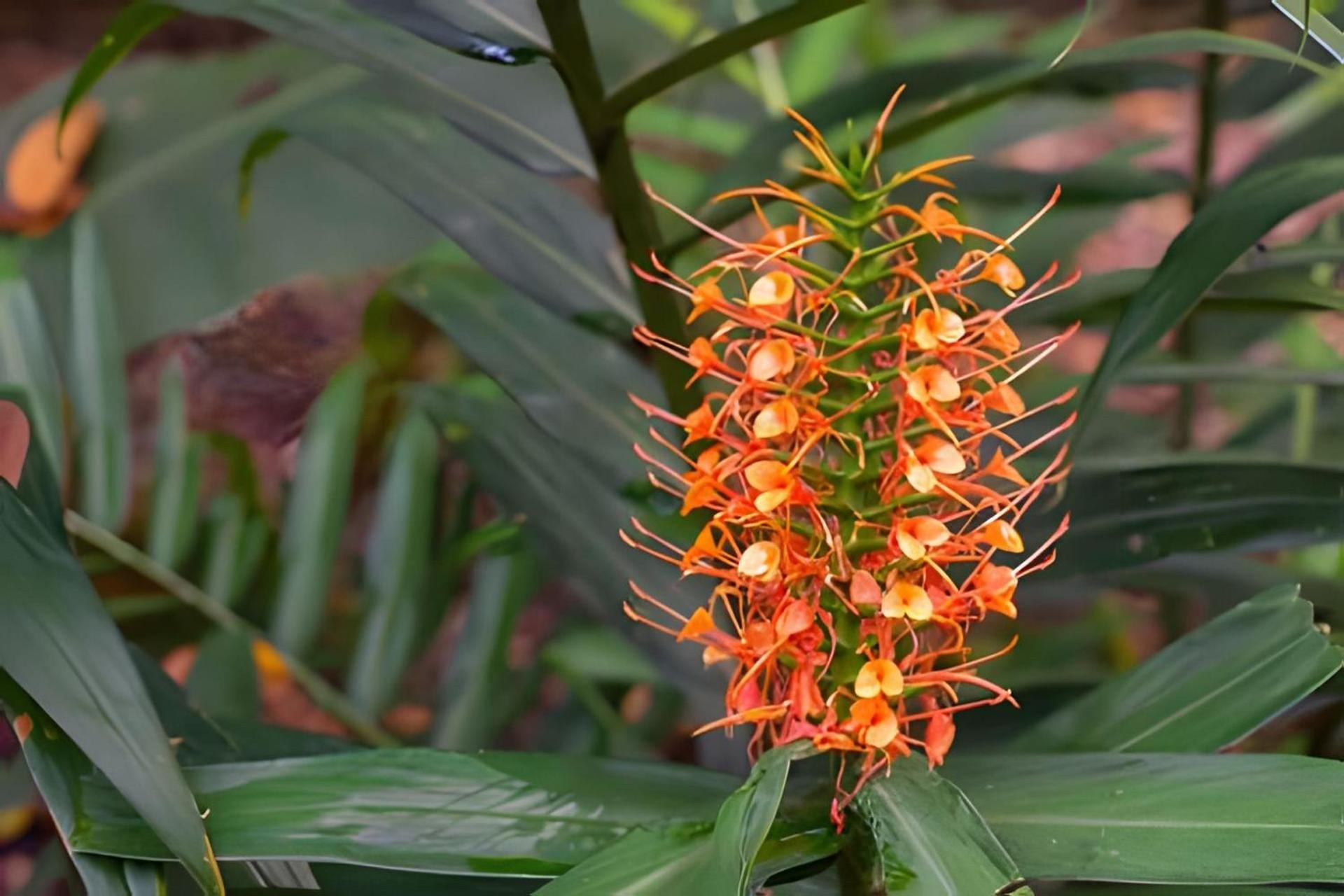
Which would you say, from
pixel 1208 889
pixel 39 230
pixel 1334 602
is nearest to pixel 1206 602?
pixel 1334 602

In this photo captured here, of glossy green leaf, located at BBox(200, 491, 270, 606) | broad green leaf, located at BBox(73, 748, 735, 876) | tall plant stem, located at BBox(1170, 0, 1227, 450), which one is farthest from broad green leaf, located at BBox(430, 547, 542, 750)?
tall plant stem, located at BBox(1170, 0, 1227, 450)

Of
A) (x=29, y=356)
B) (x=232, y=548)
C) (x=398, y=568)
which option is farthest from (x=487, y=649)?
(x=29, y=356)

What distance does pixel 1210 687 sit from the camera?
0.36 m

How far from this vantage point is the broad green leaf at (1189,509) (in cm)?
44

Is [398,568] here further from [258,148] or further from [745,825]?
[745,825]

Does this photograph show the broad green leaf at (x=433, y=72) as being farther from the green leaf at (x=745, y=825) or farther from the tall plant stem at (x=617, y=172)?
the green leaf at (x=745, y=825)

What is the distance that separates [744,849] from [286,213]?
1.96 feet

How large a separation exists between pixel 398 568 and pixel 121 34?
31 centimetres

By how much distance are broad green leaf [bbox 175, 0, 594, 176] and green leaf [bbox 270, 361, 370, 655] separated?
0.78ft

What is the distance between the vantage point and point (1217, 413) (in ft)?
3.12

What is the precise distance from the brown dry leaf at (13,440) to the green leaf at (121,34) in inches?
5.2

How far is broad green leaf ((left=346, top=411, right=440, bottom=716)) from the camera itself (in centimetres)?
60

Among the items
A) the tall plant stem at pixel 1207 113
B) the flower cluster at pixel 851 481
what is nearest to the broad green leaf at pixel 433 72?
the flower cluster at pixel 851 481

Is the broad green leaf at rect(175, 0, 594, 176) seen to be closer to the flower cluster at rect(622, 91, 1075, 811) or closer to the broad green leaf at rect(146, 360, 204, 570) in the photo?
the flower cluster at rect(622, 91, 1075, 811)
